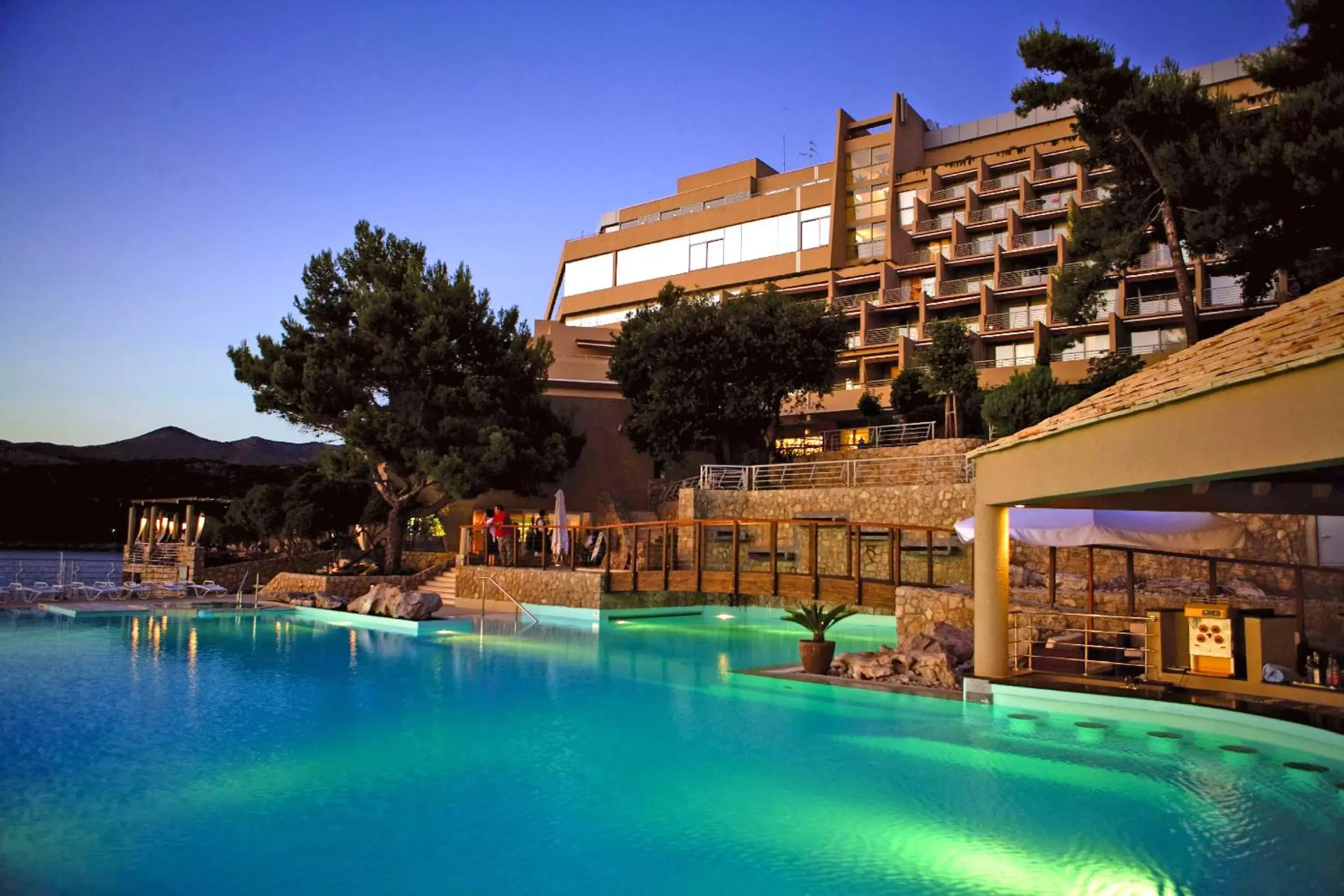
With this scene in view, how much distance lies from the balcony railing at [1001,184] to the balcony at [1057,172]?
3.11ft

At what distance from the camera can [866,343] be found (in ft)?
142

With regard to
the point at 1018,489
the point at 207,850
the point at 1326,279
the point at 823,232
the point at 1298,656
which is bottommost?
the point at 207,850

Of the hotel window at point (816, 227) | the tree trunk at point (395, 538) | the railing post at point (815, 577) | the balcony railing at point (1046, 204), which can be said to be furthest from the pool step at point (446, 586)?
the balcony railing at point (1046, 204)

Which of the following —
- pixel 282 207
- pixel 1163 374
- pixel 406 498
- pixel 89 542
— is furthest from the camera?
pixel 89 542

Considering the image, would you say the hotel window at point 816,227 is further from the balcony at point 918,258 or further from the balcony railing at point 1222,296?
the balcony railing at point 1222,296

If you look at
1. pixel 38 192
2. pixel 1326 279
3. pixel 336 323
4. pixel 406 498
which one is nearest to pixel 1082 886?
pixel 1326 279

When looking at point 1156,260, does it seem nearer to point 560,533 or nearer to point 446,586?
point 560,533

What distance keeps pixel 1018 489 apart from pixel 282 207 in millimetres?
30316

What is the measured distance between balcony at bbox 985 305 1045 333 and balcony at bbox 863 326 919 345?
129 inches

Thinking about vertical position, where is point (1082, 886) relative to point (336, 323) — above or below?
below

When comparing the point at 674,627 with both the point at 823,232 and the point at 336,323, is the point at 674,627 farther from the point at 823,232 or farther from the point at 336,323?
the point at 823,232

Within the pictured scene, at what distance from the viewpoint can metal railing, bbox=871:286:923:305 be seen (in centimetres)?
4353

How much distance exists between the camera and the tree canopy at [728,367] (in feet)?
106

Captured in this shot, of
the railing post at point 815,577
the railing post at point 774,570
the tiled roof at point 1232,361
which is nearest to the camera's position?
the tiled roof at point 1232,361
